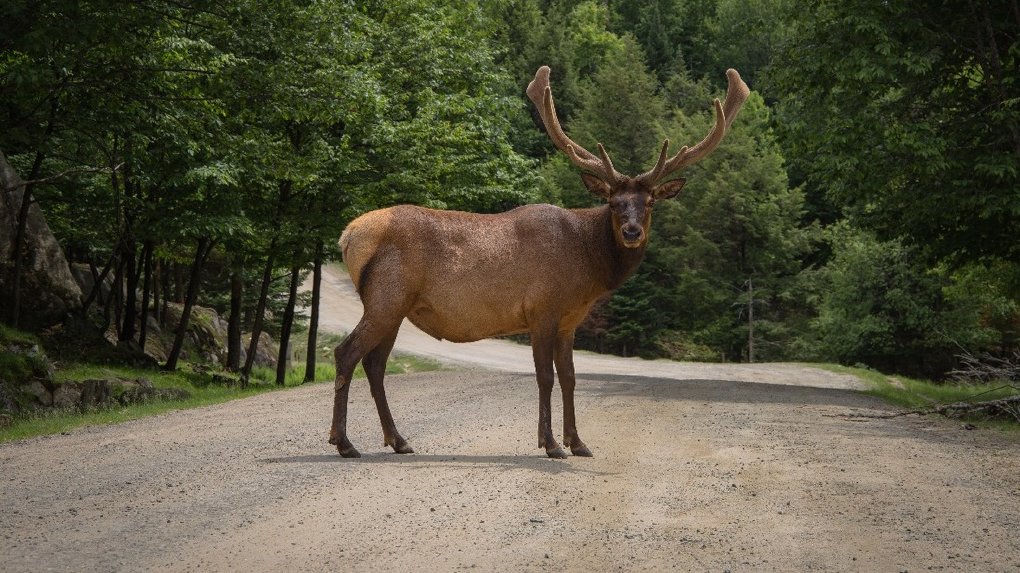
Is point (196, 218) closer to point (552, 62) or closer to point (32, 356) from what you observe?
point (32, 356)

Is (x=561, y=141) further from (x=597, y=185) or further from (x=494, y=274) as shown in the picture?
(x=494, y=274)

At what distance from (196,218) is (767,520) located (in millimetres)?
14885

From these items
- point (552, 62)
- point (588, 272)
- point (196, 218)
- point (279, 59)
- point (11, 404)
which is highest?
point (552, 62)

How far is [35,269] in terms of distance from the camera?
66.8 ft

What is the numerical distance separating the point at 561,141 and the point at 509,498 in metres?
4.28

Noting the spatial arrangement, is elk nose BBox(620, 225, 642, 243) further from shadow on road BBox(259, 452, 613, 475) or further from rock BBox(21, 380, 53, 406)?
rock BBox(21, 380, 53, 406)

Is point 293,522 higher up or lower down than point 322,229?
lower down

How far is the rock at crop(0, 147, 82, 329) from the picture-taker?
63.7 feet

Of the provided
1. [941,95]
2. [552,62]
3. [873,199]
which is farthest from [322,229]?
[552,62]

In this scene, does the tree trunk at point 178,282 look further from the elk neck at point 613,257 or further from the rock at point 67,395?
the elk neck at point 613,257

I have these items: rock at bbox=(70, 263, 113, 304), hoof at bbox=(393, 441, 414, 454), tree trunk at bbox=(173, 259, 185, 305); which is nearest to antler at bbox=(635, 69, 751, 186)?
hoof at bbox=(393, 441, 414, 454)

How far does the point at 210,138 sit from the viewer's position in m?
18.7

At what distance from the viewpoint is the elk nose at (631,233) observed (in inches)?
360

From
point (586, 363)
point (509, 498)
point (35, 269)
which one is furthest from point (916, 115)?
point (35, 269)
